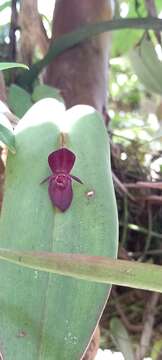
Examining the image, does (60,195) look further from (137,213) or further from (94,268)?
(137,213)

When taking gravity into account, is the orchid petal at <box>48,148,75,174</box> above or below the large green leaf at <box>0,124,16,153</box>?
below

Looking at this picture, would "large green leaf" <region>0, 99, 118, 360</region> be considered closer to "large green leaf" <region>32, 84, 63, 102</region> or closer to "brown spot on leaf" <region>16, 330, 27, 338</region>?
"brown spot on leaf" <region>16, 330, 27, 338</region>

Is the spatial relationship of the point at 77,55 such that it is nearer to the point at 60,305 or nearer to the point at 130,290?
Result: the point at 130,290

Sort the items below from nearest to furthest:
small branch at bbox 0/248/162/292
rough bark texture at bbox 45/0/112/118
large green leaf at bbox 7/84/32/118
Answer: small branch at bbox 0/248/162/292 < large green leaf at bbox 7/84/32/118 < rough bark texture at bbox 45/0/112/118

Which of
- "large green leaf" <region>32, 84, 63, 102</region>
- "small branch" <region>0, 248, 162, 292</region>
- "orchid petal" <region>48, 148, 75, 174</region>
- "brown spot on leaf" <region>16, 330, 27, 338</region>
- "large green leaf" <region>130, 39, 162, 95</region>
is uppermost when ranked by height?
"large green leaf" <region>130, 39, 162, 95</region>

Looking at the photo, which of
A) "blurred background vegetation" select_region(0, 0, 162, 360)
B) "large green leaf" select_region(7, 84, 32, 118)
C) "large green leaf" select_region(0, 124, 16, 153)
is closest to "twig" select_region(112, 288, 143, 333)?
"blurred background vegetation" select_region(0, 0, 162, 360)

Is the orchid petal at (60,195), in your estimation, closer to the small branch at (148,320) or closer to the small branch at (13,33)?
the small branch at (148,320)

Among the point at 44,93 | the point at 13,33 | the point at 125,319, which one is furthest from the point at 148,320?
the point at 13,33
